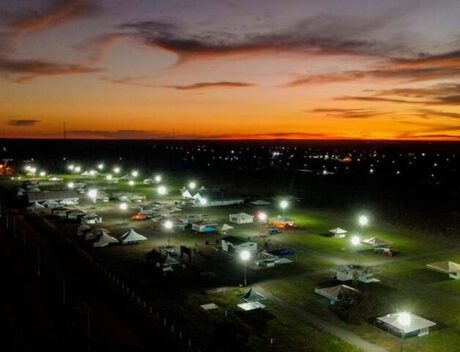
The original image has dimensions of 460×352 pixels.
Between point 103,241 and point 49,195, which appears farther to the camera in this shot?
point 49,195

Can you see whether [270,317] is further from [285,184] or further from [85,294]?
[285,184]

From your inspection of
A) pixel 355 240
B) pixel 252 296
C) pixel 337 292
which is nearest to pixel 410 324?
pixel 337 292

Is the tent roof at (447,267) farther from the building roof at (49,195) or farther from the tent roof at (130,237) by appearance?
the building roof at (49,195)

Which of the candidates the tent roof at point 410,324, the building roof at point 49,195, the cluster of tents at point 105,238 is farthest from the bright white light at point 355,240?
the building roof at point 49,195

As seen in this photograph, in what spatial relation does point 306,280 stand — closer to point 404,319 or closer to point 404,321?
point 404,319

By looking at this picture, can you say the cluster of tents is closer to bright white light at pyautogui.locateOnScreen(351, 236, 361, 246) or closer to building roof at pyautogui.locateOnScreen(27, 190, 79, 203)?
bright white light at pyautogui.locateOnScreen(351, 236, 361, 246)

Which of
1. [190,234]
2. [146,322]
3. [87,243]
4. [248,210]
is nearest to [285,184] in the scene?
[248,210]
